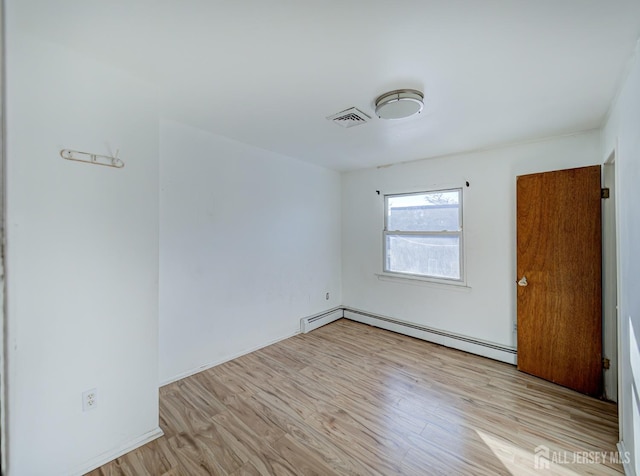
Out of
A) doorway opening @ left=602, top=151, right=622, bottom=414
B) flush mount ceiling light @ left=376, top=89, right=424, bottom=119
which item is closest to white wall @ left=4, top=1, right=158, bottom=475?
flush mount ceiling light @ left=376, top=89, right=424, bottom=119

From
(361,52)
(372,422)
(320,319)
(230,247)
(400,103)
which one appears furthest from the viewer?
(320,319)

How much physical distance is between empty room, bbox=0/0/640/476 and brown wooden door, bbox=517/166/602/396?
0.06ft

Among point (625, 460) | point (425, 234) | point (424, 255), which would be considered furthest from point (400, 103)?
point (625, 460)

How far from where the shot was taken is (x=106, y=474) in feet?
5.18

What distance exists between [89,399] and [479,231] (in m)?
3.71

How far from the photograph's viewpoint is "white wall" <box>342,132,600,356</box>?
2784mm

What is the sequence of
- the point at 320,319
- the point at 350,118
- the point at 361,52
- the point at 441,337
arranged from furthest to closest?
1. the point at 320,319
2. the point at 441,337
3. the point at 350,118
4. the point at 361,52

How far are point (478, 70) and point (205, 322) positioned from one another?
302cm

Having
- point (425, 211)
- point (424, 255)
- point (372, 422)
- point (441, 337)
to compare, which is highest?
point (425, 211)

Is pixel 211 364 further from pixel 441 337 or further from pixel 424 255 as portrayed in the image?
pixel 424 255

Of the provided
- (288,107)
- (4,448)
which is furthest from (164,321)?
(4,448)

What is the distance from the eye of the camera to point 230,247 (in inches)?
116

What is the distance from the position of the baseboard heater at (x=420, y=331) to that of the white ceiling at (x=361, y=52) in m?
2.31

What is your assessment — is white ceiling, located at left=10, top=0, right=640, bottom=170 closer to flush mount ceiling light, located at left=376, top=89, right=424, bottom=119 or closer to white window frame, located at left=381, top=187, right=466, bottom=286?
flush mount ceiling light, located at left=376, top=89, right=424, bottom=119
